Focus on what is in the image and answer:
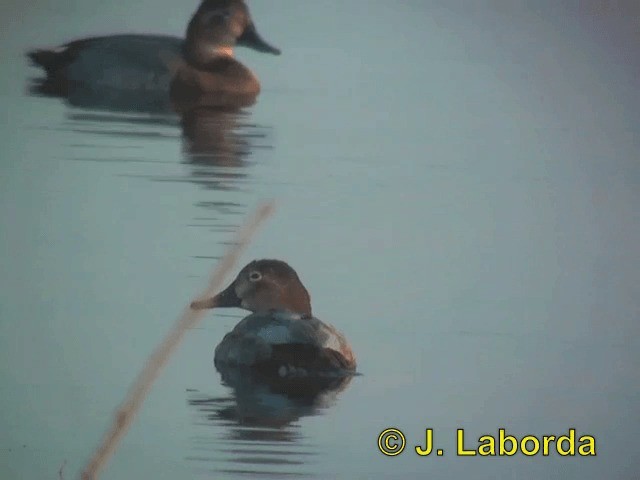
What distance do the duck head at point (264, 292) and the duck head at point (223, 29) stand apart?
1.34ft

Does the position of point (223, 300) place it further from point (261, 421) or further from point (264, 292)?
point (261, 421)

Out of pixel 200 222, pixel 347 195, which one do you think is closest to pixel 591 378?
pixel 347 195

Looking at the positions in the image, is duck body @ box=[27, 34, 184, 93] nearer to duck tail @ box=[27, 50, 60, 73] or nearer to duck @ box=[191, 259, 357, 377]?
duck tail @ box=[27, 50, 60, 73]

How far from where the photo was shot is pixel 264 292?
2.28m

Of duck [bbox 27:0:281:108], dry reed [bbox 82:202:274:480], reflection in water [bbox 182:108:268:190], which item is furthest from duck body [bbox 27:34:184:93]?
dry reed [bbox 82:202:274:480]

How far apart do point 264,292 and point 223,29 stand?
0.48 m

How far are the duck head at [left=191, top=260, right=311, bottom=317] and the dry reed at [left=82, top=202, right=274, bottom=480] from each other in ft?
0.09

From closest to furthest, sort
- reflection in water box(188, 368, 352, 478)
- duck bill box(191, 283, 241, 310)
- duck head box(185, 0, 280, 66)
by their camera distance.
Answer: reflection in water box(188, 368, 352, 478)
duck bill box(191, 283, 241, 310)
duck head box(185, 0, 280, 66)

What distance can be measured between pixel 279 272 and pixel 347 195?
21cm

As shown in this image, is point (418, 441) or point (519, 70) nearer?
point (418, 441)

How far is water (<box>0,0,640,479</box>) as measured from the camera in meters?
2.24

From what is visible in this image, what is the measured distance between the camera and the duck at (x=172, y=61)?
2.40 m

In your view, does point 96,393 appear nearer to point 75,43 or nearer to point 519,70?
point 75,43

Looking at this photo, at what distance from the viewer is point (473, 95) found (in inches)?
95.7
